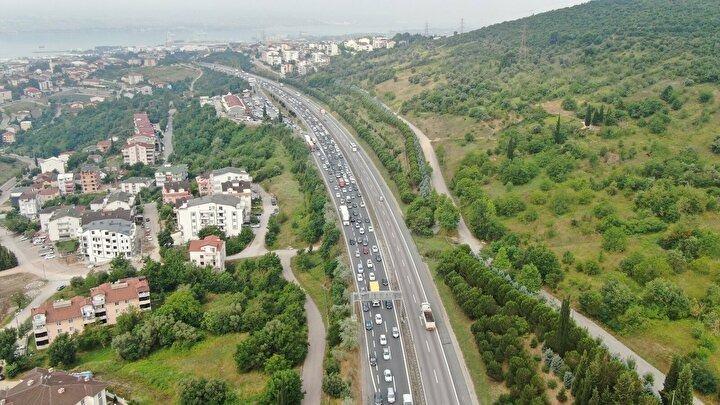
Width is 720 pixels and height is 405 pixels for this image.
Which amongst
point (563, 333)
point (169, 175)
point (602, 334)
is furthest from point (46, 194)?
point (602, 334)

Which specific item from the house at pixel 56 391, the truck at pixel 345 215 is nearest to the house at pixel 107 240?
the truck at pixel 345 215

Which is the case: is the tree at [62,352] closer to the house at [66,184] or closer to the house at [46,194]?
the house at [46,194]

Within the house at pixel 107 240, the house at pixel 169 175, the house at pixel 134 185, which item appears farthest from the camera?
the house at pixel 134 185

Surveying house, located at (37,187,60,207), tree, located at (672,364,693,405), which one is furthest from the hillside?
house, located at (37,187,60,207)

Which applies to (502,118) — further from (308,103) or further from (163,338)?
(163,338)

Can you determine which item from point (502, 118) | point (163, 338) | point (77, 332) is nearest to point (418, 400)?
point (163, 338)

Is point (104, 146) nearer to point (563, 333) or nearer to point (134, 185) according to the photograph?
point (134, 185)

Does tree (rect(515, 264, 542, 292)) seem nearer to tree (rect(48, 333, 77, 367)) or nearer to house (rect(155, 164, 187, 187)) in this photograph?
tree (rect(48, 333, 77, 367))
